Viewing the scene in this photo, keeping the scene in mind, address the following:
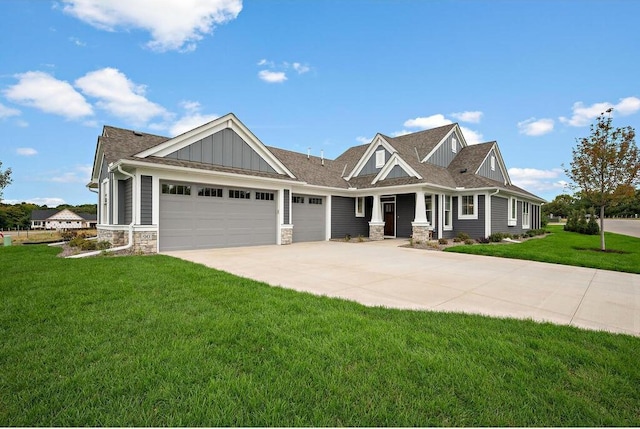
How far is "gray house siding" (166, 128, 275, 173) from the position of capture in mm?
11656

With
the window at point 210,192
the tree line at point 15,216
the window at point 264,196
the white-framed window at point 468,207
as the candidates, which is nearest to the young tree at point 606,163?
the white-framed window at point 468,207

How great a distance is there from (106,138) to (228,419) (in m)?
14.3

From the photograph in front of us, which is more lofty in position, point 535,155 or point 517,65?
point 517,65

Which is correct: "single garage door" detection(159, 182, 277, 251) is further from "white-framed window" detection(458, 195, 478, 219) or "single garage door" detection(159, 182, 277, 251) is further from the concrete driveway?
"white-framed window" detection(458, 195, 478, 219)

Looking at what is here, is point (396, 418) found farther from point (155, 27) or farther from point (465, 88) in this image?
point (465, 88)

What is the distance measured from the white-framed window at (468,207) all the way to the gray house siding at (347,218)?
5.22m

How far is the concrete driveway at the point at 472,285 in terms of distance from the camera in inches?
169

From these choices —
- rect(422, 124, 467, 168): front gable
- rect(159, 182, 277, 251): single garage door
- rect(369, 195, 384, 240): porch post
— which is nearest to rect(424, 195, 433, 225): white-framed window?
rect(369, 195, 384, 240): porch post

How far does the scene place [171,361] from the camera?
2605mm

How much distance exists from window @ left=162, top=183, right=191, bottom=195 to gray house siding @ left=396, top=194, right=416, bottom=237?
11786 millimetres

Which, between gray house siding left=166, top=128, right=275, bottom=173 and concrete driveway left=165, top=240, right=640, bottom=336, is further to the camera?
gray house siding left=166, top=128, right=275, bottom=173

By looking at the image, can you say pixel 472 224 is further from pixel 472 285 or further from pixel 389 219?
pixel 472 285

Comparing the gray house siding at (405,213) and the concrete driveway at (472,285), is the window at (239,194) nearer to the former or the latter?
the concrete driveway at (472,285)

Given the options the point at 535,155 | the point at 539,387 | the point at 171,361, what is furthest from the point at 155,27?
the point at 535,155
